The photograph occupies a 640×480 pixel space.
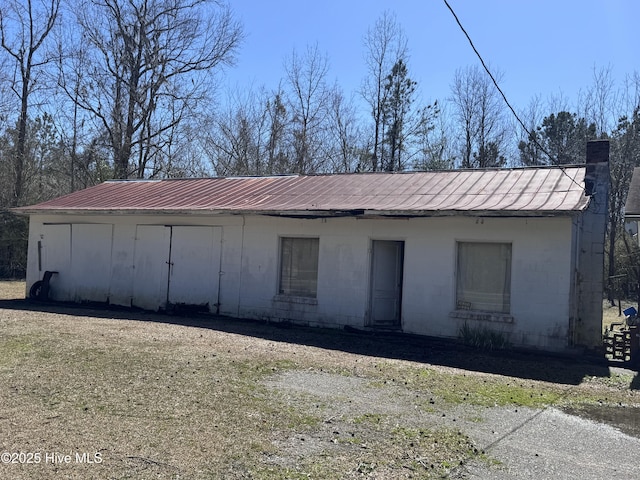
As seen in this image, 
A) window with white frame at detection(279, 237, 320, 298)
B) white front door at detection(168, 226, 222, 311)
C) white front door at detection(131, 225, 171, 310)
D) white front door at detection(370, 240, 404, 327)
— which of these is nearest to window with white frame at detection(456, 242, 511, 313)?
white front door at detection(370, 240, 404, 327)

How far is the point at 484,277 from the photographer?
11734 millimetres

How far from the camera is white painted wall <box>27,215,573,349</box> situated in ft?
35.9

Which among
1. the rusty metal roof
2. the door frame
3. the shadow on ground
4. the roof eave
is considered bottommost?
the shadow on ground

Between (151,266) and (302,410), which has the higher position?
(151,266)

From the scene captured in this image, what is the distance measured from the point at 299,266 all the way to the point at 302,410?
784 centimetres

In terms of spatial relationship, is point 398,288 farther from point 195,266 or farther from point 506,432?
point 506,432

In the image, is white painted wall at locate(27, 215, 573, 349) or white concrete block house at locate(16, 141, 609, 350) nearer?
white painted wall at locate(27, 215, 573, 349)

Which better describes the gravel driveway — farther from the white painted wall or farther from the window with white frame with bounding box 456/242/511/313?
the window with white frame with bounding box 456/242/511/313

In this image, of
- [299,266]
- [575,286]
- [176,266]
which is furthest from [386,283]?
[176,266]

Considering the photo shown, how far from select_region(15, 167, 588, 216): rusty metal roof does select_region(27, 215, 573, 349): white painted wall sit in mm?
410

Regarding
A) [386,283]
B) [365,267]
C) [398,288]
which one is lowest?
[398,288]

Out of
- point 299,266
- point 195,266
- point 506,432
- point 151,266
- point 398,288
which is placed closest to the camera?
point 506,432

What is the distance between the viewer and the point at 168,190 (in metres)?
18.0

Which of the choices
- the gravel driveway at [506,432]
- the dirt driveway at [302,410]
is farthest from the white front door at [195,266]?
the gravel driveway at [506,432]
